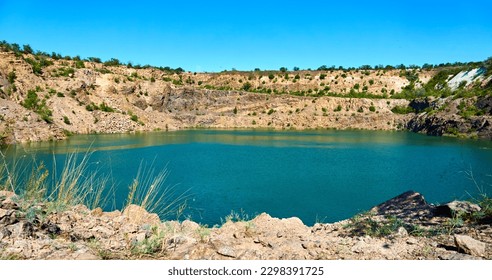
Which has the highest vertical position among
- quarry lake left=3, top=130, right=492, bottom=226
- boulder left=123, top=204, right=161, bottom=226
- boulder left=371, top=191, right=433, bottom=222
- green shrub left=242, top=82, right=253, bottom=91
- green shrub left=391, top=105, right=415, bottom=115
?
green shrub left=242, top=82, right=253, bottom=91

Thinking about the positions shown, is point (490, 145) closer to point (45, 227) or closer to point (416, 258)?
point (416, 258)

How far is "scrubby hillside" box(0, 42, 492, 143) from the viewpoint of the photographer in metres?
38.0

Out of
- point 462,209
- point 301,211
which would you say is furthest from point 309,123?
point 462,209

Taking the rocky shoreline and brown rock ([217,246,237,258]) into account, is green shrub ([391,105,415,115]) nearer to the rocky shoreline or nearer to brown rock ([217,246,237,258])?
the rocky shoreline

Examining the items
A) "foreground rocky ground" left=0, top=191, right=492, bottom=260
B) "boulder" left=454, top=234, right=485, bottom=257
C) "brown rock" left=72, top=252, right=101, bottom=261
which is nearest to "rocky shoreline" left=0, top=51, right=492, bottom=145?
"foreground rocky ground" left=0, top=191, right=492, bottom=260

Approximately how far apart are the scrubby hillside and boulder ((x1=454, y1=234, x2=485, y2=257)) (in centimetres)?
3116

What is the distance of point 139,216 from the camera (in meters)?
6.65

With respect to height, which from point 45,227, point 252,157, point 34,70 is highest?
point 34,70

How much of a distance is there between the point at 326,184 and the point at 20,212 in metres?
12.2

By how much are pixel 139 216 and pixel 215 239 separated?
2059 mm

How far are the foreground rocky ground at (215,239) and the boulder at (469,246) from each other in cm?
1

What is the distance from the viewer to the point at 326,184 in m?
15.5

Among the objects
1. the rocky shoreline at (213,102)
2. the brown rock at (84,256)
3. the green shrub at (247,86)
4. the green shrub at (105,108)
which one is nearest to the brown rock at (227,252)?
the brown rock at (84,256)

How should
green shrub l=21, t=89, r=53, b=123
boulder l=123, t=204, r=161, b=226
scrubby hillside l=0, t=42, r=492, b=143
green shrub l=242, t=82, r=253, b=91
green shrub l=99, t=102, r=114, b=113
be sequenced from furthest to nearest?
green shrub l=242, t=82, r=253, b=91 → green shrub l=99, t=102, r=114, b=113 → scrubby hillside l=0, t=42, r=492, b=143 → green shrub l=21, t=89, r=53, b=123 → boulder l=123, t=204, r=161, b=226
